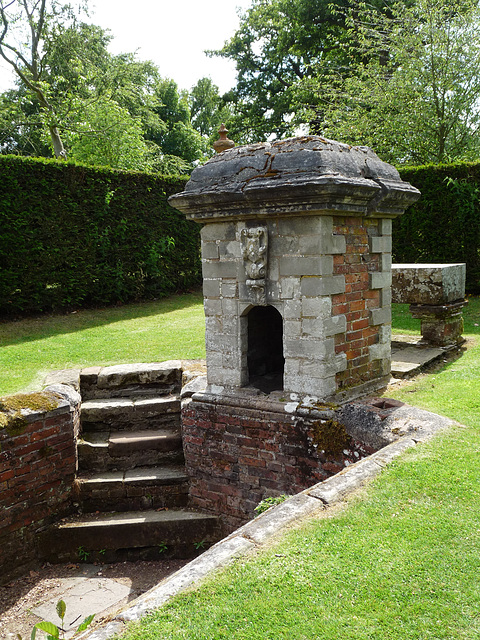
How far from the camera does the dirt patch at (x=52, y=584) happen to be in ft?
14.5

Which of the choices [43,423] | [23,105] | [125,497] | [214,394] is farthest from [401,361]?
[23,105]

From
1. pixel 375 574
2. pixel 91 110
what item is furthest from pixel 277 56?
pixel 375 574

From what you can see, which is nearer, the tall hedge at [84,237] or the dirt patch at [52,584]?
A: the dirt patch at [52,584]

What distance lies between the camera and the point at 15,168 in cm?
1050

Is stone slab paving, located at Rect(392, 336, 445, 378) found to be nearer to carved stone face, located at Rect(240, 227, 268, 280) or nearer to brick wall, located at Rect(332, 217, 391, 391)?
brick wall, located at Rect(332, 217, 391, 391)

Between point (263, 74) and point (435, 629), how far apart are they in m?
26.7

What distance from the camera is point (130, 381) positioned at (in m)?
6.75

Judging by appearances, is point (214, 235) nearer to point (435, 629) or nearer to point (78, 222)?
point (435, 629)

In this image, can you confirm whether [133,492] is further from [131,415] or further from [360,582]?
[360,582]

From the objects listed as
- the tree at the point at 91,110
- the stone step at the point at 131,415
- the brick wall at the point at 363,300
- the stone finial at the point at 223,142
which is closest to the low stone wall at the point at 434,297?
the brick wall at the point at 363,300

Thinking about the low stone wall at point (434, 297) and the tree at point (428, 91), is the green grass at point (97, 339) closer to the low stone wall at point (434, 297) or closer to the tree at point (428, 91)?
the low stone wall at point (434, 297)

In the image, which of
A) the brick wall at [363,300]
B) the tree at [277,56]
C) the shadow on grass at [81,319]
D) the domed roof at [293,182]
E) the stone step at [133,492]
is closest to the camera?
the domed roof at [293,182]

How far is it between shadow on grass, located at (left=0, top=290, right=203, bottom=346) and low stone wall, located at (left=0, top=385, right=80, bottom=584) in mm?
3902

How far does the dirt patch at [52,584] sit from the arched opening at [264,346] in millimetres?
2205
